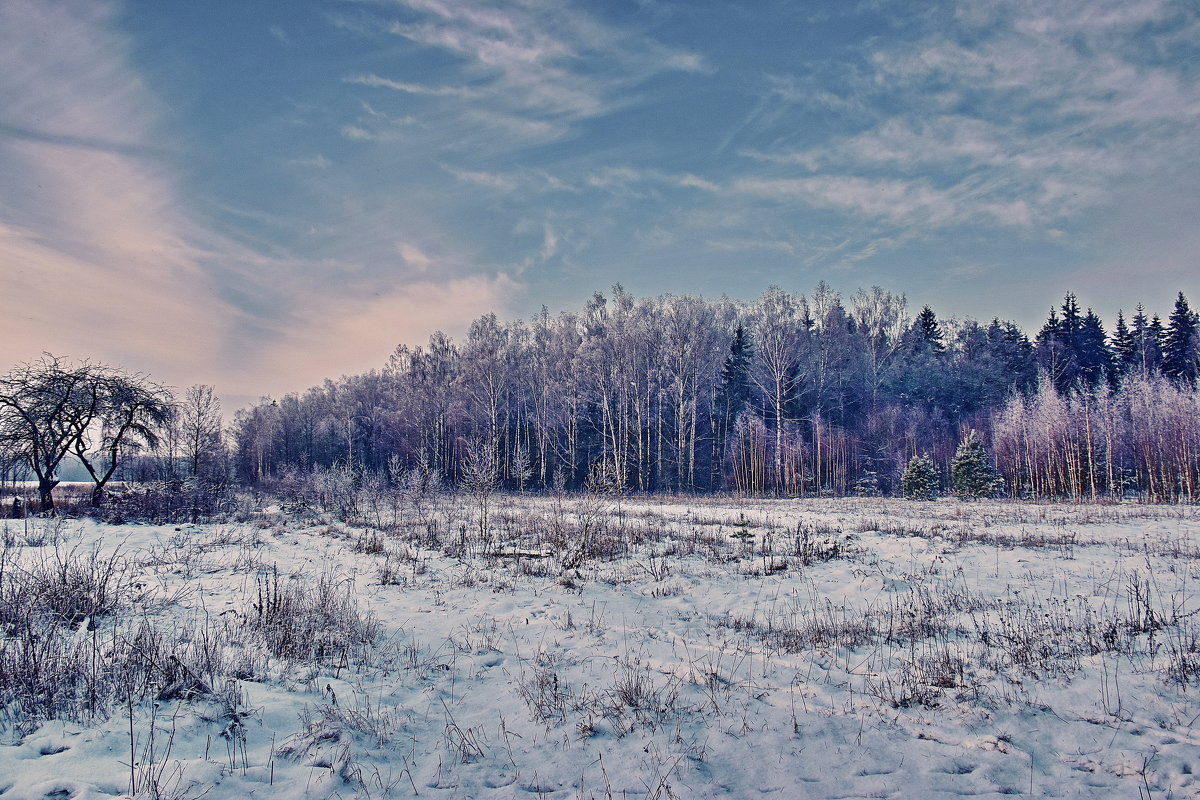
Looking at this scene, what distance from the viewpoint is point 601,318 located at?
53.0m

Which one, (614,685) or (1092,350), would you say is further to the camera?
(1092,350)

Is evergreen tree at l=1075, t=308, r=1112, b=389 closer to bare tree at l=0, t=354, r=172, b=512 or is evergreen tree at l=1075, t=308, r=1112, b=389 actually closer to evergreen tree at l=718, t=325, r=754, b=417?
evergreen tree at l=718, t=325, r=754, b=417

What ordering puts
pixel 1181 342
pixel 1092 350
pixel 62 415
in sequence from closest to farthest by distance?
pixel 62 415, pixel 1181 342, pixel 1092 350

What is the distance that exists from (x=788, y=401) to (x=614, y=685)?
40690mm

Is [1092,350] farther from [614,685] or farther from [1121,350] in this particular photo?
[614,685]

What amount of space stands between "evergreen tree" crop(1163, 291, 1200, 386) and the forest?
170mm

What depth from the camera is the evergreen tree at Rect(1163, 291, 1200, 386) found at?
44.5 m

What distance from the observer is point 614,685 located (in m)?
5.04

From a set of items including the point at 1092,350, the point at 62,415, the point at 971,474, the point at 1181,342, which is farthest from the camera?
the point at 1092,350

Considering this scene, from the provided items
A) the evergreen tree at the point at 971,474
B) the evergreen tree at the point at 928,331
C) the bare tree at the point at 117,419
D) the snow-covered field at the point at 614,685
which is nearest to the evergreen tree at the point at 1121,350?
the evergreen tree at the point at 928,331

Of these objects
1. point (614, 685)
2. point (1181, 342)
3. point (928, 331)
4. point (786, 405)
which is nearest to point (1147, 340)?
point (1181, 342)

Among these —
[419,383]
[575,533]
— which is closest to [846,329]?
[419,383]

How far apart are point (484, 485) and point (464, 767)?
35.5 ft

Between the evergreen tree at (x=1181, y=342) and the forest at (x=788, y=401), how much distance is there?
0.17 meters
